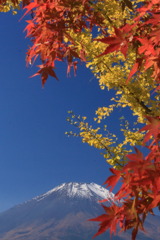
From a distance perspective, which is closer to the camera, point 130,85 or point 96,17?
point 96,17

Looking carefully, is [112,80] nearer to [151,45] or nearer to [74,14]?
[74,14]

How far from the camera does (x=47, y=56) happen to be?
2.74m

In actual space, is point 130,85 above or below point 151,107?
above

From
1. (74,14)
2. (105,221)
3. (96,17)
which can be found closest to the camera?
(105,221)

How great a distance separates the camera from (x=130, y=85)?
6.97m

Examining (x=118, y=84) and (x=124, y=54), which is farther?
(x=118, y=84)

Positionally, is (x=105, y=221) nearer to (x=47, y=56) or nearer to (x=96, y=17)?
(x=47, y=56)

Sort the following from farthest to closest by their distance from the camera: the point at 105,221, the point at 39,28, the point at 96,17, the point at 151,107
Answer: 1. the point at 151,107
2. the point at 96,17
3. the point at 39,28
4. the point at 105,221

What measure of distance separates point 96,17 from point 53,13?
3.24 feet

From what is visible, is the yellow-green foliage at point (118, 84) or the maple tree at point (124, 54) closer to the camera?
the maple tree at point (124, 54)

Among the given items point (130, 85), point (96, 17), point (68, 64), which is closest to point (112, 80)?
point (130, 85)

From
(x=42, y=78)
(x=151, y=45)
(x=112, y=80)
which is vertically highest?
(x=112, y=80)

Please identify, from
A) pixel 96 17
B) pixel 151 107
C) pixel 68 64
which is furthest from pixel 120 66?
pixel 68 64

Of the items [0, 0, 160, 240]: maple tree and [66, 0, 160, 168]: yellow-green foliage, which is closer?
[0, 0, 160, 240]: maple tree
